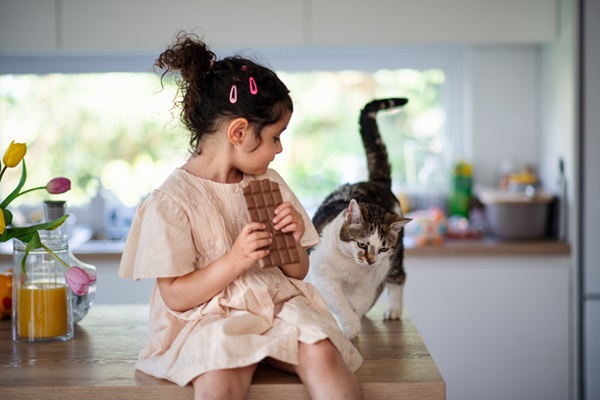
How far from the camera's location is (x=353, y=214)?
1.62 m

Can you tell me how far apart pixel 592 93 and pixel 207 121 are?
1795 mm

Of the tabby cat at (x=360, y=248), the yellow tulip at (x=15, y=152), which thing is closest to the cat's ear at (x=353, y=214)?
the tabby cat at (x=360, y=248)

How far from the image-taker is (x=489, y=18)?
2863mm

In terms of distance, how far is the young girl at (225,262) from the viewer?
1284 millimetres

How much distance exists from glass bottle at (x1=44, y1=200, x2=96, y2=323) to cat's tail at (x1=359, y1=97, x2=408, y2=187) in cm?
71

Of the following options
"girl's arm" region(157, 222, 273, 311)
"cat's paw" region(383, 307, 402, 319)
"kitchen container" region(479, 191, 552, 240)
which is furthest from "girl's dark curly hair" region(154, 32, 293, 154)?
"kitchen container" region(479, 191, 552, 240)

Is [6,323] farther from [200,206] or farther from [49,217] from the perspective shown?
[200,206]

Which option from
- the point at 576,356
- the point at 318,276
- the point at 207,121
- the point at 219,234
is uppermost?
the point at 207,121

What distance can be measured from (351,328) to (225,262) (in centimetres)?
38

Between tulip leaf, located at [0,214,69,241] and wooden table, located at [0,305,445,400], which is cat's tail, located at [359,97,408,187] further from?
tulip leaf, located at [0,214,69,241]

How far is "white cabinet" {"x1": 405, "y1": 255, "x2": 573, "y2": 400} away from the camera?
2.79 meters

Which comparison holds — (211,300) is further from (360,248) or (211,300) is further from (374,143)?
(374,143)

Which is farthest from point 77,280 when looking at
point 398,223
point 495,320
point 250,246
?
point 495,320

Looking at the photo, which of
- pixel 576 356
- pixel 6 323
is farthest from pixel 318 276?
pixel 576 356
